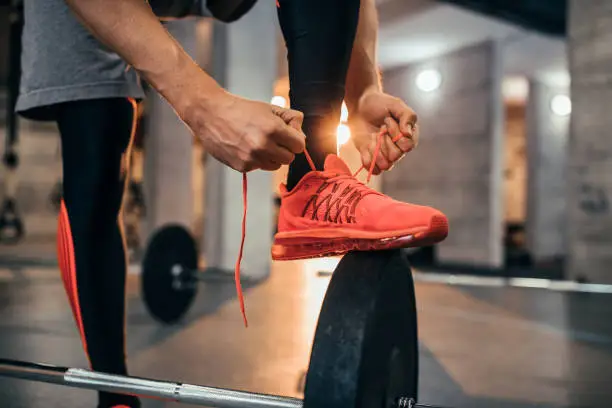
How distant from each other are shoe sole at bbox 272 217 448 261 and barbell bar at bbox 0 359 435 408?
179 mm

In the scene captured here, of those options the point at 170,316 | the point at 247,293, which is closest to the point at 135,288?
the point at 247,293

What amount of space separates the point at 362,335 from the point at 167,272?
58.7 inches

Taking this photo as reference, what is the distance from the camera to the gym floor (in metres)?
1.17

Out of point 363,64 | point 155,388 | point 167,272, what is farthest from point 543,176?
point 155,388

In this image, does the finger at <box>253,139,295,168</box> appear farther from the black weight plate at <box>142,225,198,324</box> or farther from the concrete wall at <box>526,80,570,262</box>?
the concrete wall at <box>526,80,570,262</box>

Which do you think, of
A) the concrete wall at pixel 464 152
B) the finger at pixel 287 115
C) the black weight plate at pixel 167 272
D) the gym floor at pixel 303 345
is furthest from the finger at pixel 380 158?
the concrete wall at pixel 464 152

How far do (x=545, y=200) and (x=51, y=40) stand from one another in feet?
21.8

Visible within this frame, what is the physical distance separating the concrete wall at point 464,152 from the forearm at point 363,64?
4739 millimetres

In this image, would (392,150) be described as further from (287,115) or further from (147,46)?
(147,46)

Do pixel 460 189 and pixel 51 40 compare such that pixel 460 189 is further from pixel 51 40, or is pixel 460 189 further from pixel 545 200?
pixel 51 40

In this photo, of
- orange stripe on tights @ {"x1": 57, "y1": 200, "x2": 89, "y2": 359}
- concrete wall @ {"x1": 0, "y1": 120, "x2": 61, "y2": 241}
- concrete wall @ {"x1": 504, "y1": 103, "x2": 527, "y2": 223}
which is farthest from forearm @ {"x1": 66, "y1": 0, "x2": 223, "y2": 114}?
concrete wall @ {"x1": 504, "y1": 103, "x2": 527, "y2": 223}

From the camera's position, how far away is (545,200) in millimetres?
6711

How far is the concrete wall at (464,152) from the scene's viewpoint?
539 cm

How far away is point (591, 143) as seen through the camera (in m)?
3.36
